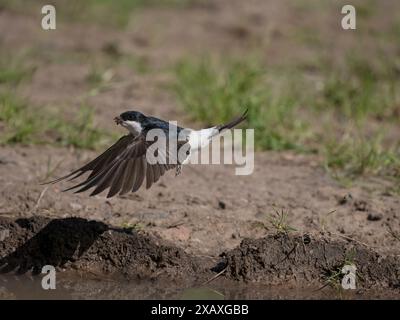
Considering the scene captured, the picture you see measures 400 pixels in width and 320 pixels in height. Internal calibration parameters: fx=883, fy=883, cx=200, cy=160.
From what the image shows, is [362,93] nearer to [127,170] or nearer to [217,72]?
[217,72]

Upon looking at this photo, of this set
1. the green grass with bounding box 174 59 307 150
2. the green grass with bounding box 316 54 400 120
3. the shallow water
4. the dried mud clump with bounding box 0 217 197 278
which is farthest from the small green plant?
the green grass with bounding box 316 54 400 120

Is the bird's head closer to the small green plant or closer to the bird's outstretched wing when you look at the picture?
the bird's outstretched wing

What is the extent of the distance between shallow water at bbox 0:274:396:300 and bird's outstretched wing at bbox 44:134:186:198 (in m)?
0.58

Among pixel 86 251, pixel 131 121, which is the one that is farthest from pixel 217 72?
pixel 86 251

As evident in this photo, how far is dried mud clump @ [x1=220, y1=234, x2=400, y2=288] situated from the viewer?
4461 millimetres

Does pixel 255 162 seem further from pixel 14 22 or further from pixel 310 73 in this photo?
pixel 14 22

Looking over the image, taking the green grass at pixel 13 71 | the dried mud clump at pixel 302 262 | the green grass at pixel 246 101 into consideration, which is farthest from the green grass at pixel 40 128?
the dried mud clump at pixel 302 262

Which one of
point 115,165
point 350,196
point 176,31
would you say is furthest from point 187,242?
point 176,31

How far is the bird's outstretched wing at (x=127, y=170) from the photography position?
408cm

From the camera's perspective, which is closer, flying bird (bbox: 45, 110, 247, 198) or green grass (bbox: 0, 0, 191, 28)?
flying bird (bbox: 45, 110, 247, 198)

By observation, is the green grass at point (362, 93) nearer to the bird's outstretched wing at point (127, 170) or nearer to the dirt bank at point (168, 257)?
the dirt bank at point (168, 257)

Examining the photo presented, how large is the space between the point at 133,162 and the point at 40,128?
6.29ft

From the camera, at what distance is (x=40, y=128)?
5.97m

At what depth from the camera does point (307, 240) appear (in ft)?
14.8
